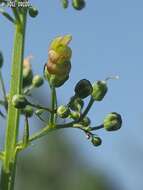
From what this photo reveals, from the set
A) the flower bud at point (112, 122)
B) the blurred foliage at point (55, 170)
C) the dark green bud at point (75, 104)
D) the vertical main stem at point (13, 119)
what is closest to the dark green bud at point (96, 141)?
the flower bud at point (112, 122)

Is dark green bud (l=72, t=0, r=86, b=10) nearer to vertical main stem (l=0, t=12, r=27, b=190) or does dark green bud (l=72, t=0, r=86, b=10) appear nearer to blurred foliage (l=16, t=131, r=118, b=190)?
vertical main stem (l=0, t=12, r=27, b=190)

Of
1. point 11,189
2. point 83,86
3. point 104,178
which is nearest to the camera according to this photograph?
point 11,189

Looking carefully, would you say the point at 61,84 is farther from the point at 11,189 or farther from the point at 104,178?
the point at 104,178

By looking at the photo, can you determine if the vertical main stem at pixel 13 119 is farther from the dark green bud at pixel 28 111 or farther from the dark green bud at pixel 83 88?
the dark green bud at pixel 83 88

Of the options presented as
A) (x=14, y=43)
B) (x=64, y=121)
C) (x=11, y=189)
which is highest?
(x=14, y=43)

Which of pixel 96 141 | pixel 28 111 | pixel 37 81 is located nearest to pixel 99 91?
pixel 96 141

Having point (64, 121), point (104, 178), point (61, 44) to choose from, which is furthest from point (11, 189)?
point (104, 178)

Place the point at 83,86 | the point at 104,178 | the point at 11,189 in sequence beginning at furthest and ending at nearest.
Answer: the point at 104,178 < the point at 83,86 < the point at 11,189
